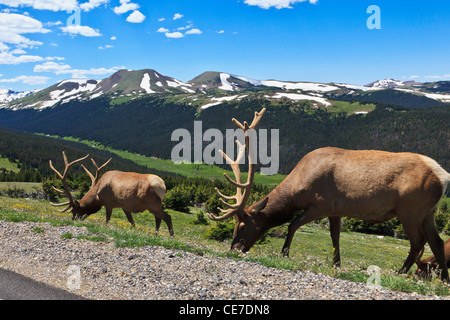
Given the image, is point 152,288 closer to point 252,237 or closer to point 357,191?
point 252,237

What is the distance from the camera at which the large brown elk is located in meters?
9.32

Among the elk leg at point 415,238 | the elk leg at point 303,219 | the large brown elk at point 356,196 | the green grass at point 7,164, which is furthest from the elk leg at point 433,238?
the green grass at point 7,164

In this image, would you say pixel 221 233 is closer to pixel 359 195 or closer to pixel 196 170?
pixel 359 195

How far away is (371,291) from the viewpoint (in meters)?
7.21

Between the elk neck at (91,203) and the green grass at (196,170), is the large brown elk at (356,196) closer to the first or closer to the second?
the elk neck at (91,203)

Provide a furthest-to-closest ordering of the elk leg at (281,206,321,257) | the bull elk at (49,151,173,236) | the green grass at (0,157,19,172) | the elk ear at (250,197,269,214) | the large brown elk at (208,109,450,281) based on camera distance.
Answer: the green grass at (0,157,19,172)
the bull elk at (49,151,173,236)
the elk ear at (250,197,269,214)
the elk leg at (281,206,321,257)
the large brown elk at (208,109,450,281)

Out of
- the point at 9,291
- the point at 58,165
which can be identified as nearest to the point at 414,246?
the point at 9,291

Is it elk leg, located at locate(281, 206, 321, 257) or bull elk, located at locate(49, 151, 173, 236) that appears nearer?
elk leg, located at locate(281, 206, 321, 257)

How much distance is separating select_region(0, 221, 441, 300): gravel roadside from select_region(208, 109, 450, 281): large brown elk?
249 centimetres

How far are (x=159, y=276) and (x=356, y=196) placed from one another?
5.96 meters

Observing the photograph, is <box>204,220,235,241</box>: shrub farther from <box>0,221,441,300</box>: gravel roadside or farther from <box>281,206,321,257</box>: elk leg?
<box>0,221,441,300</box>: gravel roadside

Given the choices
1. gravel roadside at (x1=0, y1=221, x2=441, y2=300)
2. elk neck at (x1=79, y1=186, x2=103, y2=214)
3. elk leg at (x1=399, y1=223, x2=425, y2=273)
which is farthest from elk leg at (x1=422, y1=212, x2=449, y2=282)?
elk neck at (x1=79, y1=186, x2=103, y2=214)

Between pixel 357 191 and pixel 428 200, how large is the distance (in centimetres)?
179

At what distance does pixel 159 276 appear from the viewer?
8016 millimetres
